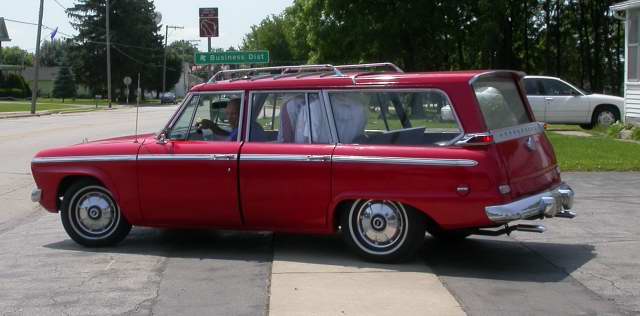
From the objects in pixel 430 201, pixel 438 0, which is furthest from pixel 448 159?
pixel 438 0

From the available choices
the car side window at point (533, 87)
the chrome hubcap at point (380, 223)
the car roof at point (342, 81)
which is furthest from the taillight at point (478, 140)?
the car side window at point (533, 87)

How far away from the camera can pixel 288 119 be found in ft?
24.0

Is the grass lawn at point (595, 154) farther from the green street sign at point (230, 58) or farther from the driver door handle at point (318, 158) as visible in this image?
the green street sign at point (230, 58)

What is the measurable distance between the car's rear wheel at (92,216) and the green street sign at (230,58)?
15.3 metres

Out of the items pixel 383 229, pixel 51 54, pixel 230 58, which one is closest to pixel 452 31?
pixel 230 58

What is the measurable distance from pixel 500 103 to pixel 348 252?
1924mm

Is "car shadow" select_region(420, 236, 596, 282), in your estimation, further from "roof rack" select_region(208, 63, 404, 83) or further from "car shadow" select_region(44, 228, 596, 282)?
"roof rack" select_region(208, 63, 404, 83)

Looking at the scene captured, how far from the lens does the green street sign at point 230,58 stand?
23.9 meters

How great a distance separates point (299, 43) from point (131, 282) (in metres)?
37.1

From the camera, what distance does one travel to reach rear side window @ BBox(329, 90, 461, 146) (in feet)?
22.1

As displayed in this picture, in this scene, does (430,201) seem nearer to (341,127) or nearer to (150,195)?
(341,127)

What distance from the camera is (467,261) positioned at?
7086mm

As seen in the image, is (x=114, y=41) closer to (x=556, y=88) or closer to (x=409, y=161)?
(x=556, y=88)

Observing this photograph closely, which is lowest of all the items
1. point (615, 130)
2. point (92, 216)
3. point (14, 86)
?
point (92, 216)
